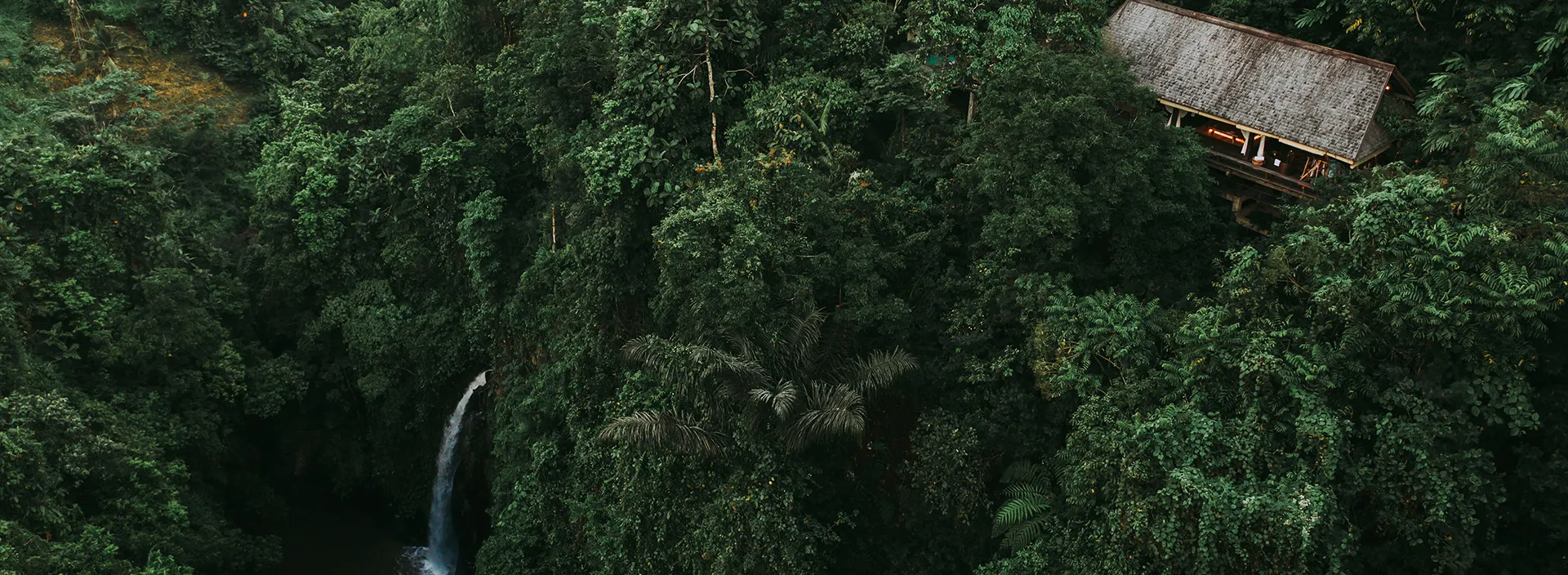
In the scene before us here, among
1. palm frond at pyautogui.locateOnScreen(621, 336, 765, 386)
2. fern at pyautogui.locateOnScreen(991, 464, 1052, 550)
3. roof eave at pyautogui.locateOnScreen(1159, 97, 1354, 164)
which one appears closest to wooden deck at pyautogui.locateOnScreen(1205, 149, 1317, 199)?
roof eave at pyautogui.locateOnScreen(1159, 97, 1354, 164)

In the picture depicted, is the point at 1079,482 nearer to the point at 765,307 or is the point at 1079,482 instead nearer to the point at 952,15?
the point at 765,307

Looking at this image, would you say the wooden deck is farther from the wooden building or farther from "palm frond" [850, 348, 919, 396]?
"palm frond" [850, 348, 919, 396]

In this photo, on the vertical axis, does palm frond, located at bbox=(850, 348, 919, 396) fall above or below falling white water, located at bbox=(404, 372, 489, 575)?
above

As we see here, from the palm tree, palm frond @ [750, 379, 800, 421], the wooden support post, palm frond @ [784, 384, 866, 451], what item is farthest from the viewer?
the wooden support post

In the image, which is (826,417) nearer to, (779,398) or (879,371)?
(779,398)

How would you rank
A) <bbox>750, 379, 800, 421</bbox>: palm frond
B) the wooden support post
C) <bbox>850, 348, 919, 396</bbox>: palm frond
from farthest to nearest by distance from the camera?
the wooden support post, <bbox>850, 348, 919, 396</bbox>: palm frond, <bbox>750, 379, 800, 421</bbox>: palm frond

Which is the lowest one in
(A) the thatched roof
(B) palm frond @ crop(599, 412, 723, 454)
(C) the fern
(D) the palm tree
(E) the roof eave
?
(C) the fern

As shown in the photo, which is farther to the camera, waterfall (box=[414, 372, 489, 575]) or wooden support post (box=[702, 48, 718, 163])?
waterfall (box=[414, 372, 489, 575])

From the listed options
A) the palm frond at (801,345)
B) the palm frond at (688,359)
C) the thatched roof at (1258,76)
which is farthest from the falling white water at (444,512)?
the thatched roof at (1258,76)
